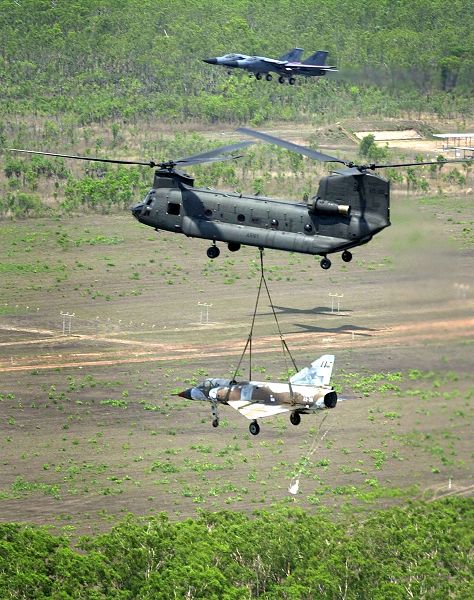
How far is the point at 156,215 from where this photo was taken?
313ft

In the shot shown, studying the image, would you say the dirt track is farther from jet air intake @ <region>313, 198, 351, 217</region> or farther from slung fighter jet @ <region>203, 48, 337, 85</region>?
jet air intake @ <region>313, 198, 351, 217</region>

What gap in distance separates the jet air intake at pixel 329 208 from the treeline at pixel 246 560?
2113 cm

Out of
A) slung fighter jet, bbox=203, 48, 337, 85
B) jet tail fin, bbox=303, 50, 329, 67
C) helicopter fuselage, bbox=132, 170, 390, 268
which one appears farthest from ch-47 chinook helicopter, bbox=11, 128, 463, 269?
jet tail fin, bbox=303, 50, 329, 67

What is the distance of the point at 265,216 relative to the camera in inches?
3760

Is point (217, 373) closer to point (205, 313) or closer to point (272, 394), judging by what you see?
point (205, 313)

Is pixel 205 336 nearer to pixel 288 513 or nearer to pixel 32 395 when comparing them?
pixel 32 395

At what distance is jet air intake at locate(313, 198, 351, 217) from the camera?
3676 inches

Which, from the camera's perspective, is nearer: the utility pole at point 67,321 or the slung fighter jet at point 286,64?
the utility pole at point 67,321

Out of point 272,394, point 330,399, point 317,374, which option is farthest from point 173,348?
point 330,399

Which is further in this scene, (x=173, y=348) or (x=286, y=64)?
(x=286, y=64)

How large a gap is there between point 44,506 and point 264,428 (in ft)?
63.1

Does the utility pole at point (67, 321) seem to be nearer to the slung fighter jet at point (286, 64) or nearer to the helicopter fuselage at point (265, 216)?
the slung fighter jet at point (286, 64)

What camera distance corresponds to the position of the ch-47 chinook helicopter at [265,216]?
93.5m

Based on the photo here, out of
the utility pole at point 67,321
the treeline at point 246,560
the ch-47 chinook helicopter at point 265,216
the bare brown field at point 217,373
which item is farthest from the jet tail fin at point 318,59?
the ch-47 chinook helicopter at point 265,216
